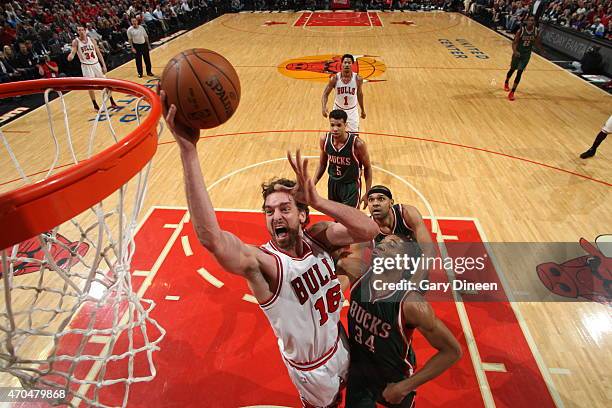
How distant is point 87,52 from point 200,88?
27.2 ft

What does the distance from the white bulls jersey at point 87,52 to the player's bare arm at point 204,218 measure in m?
8.35

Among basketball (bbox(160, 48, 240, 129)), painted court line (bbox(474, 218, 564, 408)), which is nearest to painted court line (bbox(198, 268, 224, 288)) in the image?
basketball (bbox(160, 48, 240, 129))

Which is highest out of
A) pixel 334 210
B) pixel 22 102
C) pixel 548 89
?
pixel 334 210

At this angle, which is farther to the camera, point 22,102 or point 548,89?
point 548,89

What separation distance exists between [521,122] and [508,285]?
5505mm

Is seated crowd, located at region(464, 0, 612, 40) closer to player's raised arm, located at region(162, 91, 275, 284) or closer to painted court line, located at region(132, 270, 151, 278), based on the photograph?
painted court line, located at region(132, 270, 151, 278)

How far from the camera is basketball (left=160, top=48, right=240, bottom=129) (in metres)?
1.65

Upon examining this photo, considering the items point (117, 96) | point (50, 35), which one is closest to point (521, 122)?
point (117, 96)

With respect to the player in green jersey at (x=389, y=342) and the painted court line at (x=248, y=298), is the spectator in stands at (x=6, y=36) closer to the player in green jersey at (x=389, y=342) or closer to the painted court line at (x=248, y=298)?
the painted court line at (x=248, y=298)

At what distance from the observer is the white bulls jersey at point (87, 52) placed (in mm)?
8240

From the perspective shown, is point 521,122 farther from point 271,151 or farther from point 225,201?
point 225,201

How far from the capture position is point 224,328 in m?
3.74

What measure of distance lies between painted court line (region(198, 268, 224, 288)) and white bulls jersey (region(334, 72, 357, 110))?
3.33m

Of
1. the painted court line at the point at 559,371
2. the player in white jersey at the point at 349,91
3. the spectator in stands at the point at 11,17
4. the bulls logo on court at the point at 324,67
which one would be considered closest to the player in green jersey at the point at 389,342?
the painted court line at the point at 559,371
